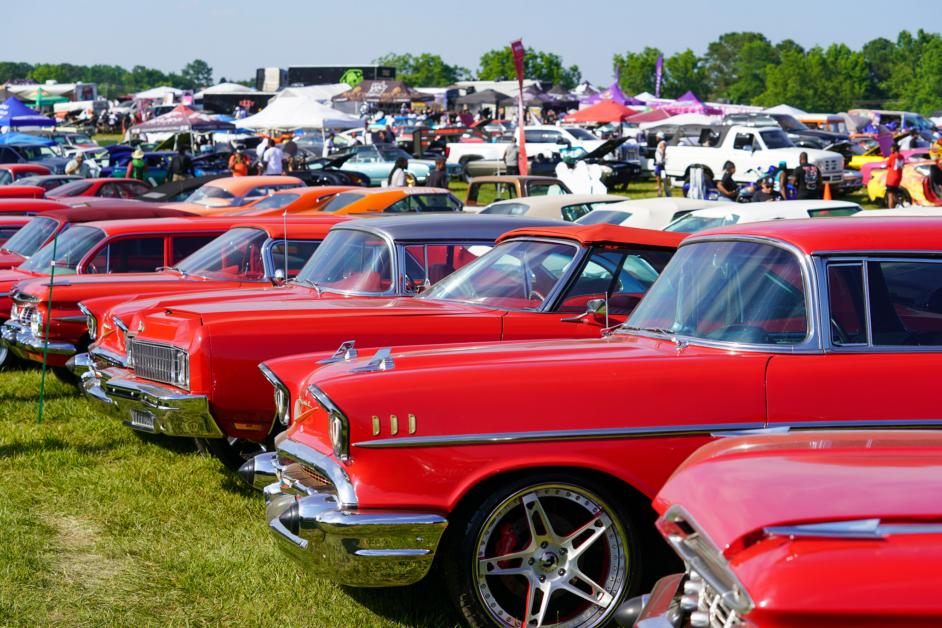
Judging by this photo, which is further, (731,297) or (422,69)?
(422,69)

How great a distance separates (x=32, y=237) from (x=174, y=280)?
14.1 ft

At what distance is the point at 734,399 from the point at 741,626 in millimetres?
1593

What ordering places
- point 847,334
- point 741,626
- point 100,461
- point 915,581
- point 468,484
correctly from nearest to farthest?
point 915,581
point 741,626
point 468,484
point 847,334
point 100,461

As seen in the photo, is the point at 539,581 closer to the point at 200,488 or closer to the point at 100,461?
the point at 200,488

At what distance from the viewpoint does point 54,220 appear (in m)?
11.7

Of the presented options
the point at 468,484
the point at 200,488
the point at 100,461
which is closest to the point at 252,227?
the point at 100,461

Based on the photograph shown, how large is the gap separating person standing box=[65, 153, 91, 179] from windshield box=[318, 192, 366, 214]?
1462 centimetres

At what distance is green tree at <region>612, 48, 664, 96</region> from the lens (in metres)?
128

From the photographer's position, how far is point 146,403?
5887mm

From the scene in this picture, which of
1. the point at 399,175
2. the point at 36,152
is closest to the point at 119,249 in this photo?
the point at 399,175

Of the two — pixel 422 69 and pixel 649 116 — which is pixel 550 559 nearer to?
pixel 649 116

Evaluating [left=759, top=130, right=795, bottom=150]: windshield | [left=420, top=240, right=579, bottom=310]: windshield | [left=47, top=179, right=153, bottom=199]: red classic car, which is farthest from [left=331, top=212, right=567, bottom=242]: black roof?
[left=759, top=130, right=795, bottom=150]: windshield

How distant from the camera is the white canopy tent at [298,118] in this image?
94.8ft

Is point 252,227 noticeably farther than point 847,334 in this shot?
Yes
